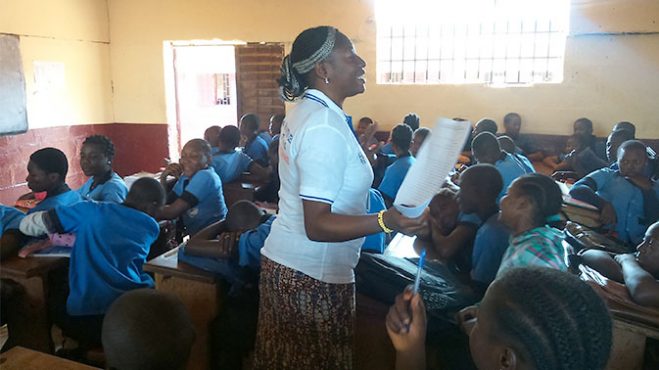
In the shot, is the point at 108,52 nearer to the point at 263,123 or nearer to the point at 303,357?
the point at 263,123

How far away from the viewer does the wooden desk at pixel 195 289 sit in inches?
86.8

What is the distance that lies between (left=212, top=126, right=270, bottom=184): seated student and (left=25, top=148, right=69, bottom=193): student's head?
6.17 ft

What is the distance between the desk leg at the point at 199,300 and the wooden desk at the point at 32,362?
91cm

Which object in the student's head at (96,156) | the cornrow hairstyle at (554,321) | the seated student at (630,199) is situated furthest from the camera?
the seated student at (630,199)

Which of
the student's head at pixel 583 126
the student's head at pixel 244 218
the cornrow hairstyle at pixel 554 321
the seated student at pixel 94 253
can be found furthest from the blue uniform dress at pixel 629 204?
the student's head at pixel 583 126

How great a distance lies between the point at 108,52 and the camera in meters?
7.57

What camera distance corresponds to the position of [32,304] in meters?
2.40

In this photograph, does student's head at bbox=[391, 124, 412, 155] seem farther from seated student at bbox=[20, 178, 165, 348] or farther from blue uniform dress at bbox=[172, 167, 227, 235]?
seated student at bbox=[20, 178, 165, 348]

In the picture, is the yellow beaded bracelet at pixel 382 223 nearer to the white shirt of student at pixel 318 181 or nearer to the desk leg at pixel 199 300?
the white shirt of student at pixel 318 181

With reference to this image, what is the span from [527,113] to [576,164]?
1283 mm

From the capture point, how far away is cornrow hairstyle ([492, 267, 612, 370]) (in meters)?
0.91

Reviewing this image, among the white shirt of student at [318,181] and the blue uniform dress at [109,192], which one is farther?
the blue uniform dress at [109,192]

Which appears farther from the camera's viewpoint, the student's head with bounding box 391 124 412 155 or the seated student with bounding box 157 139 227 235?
the student's head with bounding box 391 124 412 155

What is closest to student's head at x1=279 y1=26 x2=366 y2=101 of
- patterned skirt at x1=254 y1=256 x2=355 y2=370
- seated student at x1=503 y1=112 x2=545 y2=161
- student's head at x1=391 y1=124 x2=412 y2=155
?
patterned skirt at x1=254 y1=256 x2=355 y2=370
